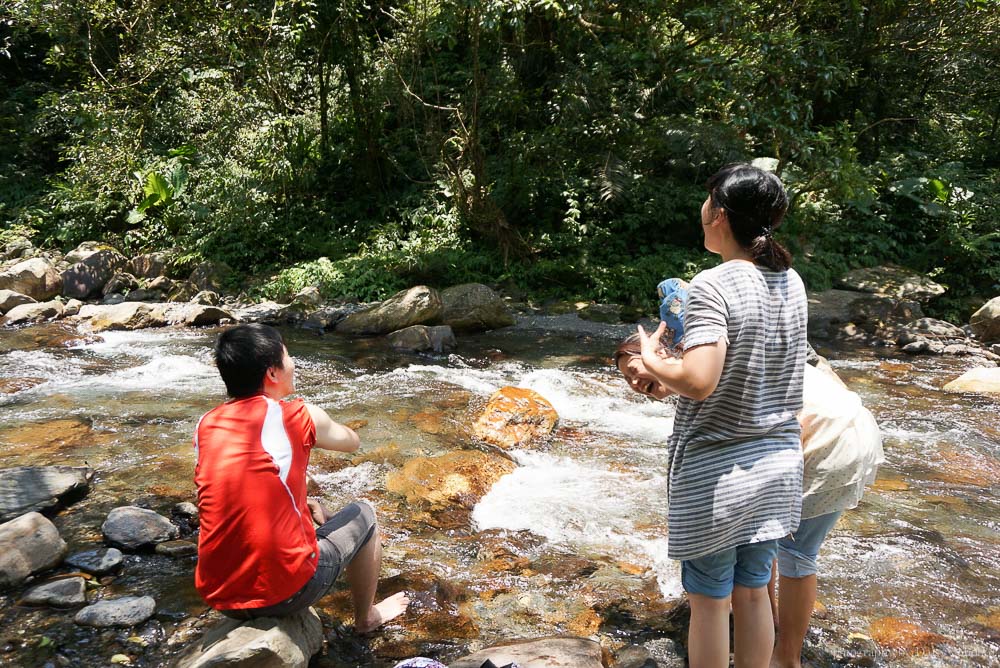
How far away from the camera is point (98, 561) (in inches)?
150

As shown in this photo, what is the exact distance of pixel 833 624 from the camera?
3500mm

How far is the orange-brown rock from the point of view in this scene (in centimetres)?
336

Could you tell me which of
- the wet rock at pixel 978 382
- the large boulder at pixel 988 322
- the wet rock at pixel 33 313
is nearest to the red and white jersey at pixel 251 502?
the wet rock at pixel 978 382

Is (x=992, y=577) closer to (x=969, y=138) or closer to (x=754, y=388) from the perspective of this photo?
(x=754, y=388)

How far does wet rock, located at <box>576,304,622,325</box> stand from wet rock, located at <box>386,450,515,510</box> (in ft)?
21.3

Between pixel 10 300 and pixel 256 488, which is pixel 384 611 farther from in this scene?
pixel 10 300

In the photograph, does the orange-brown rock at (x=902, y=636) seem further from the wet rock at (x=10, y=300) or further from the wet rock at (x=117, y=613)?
the wet rock at (x=10, y=300)

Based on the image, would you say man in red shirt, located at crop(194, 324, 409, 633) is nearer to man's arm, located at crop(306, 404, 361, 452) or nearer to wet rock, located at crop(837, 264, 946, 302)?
man's arm, located at crop(306, 404, 361, 452)

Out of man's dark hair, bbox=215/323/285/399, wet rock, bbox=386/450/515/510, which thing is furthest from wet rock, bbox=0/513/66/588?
wet rock, bbox=386/450/515/510

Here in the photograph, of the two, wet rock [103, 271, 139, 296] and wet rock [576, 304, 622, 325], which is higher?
wet rock [103, 271, 139, 296]

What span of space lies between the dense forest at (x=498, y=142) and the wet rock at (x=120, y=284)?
3.40 feet

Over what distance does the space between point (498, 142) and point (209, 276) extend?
6261 mm

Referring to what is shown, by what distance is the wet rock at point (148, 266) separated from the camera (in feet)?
45.7

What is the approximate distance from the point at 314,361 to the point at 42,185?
461 inches
